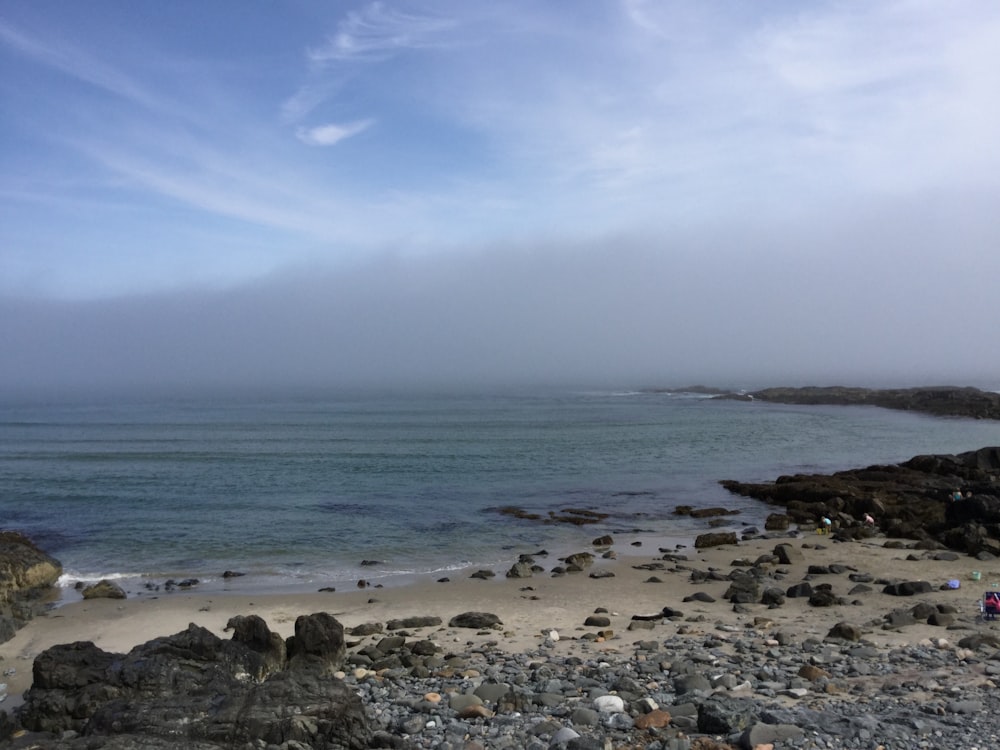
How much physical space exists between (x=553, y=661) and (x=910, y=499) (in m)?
20.3

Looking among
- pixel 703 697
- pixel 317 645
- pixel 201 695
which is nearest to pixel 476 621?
pixel 317 645

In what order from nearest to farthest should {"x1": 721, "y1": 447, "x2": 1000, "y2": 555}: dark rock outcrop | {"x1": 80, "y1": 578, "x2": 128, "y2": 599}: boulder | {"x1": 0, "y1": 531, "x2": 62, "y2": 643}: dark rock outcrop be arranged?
{"x1": 0, "y1": 531, "x2": 62, "y2": 643}: dark rock outcrop
{"x1": 80, "y1": 578, "x2": 128, "y2": 599}: boulder
{"x1": 721, "y1": 447, "x2": 1000, "y2": 555}: dark rock outcrop

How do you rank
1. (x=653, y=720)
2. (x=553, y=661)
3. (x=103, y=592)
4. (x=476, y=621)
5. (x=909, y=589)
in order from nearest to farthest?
(x=653, y=720) < (x=553, y=661) < (x=476, y=621) < (x=909, y=589) < (x=103, y=592)

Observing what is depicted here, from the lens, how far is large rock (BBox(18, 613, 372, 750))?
21.6ft

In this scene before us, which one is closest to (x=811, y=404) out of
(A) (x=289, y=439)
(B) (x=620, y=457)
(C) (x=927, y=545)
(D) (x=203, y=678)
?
(B) (x=620, y=457)

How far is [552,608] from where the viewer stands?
13.3 meters

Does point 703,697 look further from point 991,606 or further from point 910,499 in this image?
point 910,499

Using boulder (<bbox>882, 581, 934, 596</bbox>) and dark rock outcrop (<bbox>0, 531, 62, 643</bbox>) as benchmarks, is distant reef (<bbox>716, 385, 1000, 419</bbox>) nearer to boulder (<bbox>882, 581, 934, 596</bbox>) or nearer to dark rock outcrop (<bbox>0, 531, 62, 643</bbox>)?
boulder (<bbox>882, 581, 934, 596</bbox>)

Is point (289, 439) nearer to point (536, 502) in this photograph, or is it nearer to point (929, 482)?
point (536, 502)

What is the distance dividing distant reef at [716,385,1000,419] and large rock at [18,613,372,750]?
2763 inches

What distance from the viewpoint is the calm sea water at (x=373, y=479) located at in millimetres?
18781

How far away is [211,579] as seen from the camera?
1634 cm

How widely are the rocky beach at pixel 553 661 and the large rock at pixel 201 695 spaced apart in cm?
2

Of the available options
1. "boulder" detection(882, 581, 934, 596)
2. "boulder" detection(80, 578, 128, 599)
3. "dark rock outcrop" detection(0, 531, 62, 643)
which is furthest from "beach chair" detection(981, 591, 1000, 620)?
"dark rock outcrop" detection(0, 531, 62, 643)
